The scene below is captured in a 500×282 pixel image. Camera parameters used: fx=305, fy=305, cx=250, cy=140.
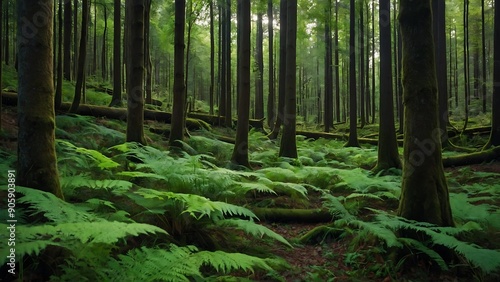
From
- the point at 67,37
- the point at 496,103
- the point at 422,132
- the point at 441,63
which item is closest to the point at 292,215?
the point at 422,132

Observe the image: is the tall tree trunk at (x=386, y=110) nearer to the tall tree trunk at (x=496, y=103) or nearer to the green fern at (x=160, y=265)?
the tall tree trunk at (x=496, y=103)

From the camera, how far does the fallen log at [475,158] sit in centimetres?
977

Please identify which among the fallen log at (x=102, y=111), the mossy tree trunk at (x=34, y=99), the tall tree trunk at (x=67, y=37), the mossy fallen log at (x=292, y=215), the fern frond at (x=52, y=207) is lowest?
the mossy fallen log at (x=292, y=215)

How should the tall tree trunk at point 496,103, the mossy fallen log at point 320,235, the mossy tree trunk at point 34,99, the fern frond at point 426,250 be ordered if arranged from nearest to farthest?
the mossy tree trunk at point 34,99 < the fern frond at point 426,250 < the mossy fallen log at point 320,235 < the tall tree trunk at point 496,103

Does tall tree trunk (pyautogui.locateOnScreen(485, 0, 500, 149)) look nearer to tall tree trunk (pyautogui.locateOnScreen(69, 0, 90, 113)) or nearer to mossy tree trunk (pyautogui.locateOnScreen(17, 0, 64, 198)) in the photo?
mossy tree trunk (pyautogui.locateOnScreen(17, 0, 64, 198))

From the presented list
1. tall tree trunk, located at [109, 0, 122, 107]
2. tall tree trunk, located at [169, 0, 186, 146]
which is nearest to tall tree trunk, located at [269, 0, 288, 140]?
tall tree trunk, located at [169, 0, 186, 146]

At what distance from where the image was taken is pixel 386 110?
9344 mm

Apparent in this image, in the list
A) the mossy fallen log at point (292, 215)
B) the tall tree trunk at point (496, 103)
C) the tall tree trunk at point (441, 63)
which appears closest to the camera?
the mossy fallen log at point (292, 215)

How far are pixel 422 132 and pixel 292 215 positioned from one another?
2.55 m

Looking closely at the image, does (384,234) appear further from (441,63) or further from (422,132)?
(441,63)

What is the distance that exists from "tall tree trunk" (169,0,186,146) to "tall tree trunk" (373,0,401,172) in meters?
5.94

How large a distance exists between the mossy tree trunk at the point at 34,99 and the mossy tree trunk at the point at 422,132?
4.34 metres

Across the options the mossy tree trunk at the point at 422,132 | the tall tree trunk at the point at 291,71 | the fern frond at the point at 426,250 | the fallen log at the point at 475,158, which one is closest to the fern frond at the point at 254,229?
the fern frond at the point at 426,250

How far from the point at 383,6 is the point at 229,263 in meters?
9.78
